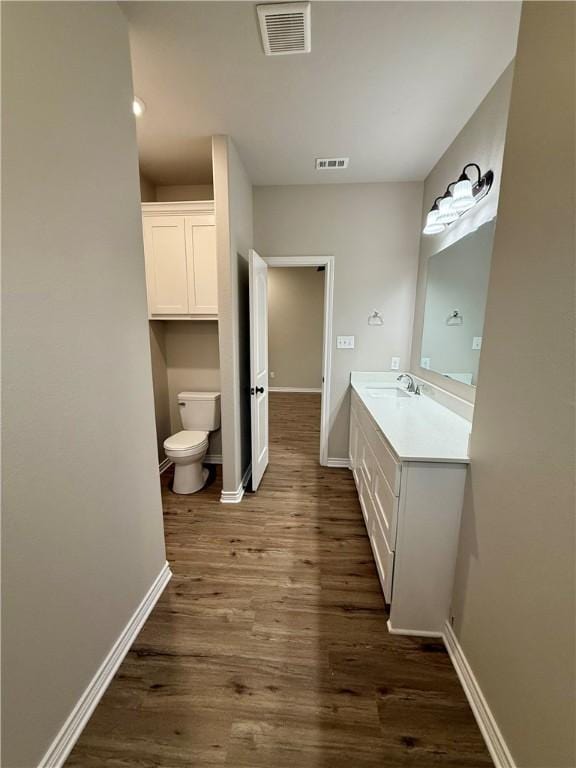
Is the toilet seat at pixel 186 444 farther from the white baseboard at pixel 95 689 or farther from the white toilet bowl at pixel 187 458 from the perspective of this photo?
the white baseboard at pixel 95 689

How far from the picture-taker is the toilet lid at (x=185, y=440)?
A: 2551 mm

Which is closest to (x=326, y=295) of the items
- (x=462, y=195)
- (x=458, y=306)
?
(x=458, y=306)

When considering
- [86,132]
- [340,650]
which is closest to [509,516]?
[340,650]

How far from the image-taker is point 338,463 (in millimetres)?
3232

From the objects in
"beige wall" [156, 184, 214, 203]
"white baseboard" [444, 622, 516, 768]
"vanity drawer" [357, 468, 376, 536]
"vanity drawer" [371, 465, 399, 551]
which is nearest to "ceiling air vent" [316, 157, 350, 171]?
"beige wall" [156, 184, 214, 203]

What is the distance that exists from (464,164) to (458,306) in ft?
3.04

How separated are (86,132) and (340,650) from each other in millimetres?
2384

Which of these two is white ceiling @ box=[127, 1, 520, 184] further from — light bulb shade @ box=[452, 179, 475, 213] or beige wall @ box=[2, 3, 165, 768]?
light bulb shade @ box=[452, 179, 475, 213]

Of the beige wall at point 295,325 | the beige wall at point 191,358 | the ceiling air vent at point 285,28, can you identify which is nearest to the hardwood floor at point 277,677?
the beige wall at point 191,358

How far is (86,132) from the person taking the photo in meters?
1.10

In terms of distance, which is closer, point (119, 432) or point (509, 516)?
point (509, 516)

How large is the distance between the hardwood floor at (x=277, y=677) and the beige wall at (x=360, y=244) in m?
1.86

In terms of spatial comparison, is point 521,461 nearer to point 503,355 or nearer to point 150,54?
point 503,355

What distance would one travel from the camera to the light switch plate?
2988mm
